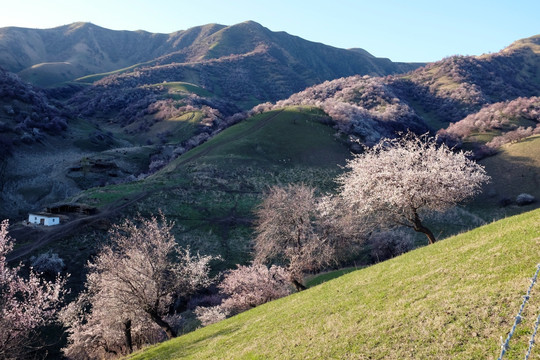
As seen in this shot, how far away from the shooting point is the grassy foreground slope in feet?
33.2

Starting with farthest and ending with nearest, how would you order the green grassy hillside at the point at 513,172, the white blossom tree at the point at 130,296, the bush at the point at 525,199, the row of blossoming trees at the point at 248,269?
the green grassy hillside at the point at 513,172 → the bush at the point at 525,199 → the white blossom tree at the point at 130,296 → the row of blossoming trees at the point at 248,269

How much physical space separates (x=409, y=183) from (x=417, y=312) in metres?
15.5

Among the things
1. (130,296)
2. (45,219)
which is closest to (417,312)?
(130,296)

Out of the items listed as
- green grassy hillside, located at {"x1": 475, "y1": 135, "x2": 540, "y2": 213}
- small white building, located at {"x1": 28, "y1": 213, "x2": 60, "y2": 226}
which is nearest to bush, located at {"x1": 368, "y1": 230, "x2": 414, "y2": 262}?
green grassy hillside, located at {"x1": 475, "y1": 135, "x2": 540, "y2": 213}

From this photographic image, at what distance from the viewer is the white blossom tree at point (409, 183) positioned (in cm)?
2617

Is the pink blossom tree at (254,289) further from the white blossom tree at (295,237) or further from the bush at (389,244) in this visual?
the bush at (389,244)

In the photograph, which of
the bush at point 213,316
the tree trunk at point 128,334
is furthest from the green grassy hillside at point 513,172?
the tree trunk at point 128,334

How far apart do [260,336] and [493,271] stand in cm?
1041

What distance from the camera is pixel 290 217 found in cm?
3494

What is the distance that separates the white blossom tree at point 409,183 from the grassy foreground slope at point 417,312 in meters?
6.98

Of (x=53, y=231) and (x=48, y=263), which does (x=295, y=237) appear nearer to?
(x=48, y=263)

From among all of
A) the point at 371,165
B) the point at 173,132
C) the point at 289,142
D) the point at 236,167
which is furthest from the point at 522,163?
the point at 173,132

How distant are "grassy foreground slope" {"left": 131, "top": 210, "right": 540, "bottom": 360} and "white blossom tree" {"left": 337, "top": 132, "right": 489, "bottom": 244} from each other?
22.9 ft

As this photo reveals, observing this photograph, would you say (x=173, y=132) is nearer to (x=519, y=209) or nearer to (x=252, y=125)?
(x=252, y=125)
